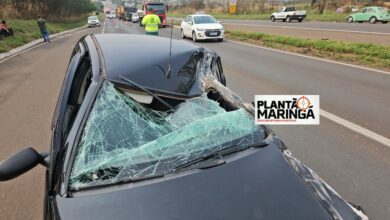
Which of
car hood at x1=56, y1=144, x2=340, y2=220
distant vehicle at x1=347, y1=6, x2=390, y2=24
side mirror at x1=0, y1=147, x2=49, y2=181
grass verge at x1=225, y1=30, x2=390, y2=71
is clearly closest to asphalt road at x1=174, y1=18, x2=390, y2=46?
grass verge at x1=225, y1=30, x2=390, y2=71

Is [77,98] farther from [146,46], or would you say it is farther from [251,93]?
[251,93]

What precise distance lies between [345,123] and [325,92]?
2046mm

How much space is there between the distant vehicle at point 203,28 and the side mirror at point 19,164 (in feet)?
55.6

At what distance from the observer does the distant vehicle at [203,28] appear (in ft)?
61.0

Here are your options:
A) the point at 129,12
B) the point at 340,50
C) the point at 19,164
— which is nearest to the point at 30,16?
the point at 129,12

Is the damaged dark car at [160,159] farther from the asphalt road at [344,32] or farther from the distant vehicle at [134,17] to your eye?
the distant vehicle at [134,17]

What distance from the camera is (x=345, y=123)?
532 centimetres

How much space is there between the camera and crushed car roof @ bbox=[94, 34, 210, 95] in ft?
9.41

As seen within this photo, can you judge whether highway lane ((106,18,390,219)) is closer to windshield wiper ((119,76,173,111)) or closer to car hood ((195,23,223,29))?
windshield wiper ((119,76,173,111))

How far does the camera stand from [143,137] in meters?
2.33

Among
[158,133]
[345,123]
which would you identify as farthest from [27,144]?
[345,123]

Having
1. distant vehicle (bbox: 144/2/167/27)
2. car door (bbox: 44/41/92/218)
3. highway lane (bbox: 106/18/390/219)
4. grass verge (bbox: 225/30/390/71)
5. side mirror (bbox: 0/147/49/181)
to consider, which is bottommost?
highway lane (bbox: 106/18/390/219)

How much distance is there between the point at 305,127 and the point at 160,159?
3.59 m

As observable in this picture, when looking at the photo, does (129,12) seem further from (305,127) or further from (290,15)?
(305,127)
